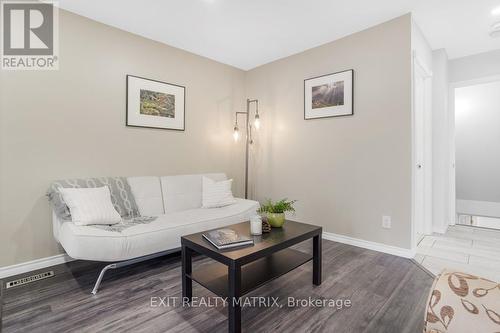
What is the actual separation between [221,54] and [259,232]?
2.71 metres

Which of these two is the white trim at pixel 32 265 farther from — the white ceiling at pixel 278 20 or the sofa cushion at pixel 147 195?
the white ceiling at pixel 278 20

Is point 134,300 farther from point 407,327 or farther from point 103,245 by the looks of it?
point 407,327

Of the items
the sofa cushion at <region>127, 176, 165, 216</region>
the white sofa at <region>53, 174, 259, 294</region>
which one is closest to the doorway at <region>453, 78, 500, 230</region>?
the white sofa at <region>53, 174, 259, 294</region>

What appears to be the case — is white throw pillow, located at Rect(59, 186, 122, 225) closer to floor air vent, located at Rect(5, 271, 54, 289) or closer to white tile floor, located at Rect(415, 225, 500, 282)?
floor air vent, located at Rect(5, 271, 54, 289)

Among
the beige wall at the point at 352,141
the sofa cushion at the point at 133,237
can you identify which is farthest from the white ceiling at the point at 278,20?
the sofa cushion at the point at 133,237

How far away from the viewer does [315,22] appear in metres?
2.75

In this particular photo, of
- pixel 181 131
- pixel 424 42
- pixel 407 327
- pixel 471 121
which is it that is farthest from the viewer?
pixel 471 121

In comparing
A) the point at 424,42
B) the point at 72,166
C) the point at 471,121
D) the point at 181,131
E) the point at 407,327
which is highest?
the point at 424,42

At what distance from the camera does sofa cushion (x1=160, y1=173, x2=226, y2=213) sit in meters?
2.93

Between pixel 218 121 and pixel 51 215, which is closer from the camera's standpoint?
pixel 51 215

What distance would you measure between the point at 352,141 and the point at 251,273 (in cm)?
202

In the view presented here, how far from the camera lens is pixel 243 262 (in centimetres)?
146

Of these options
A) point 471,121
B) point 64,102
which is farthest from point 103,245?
point 471,121

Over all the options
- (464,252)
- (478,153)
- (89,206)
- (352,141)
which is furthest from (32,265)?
(478,153)
